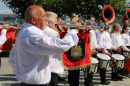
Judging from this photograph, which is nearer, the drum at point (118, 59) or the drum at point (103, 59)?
the drum at point (103, 59)

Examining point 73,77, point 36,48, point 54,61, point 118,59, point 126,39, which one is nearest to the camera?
point 36,48

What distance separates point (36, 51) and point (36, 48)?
33mm

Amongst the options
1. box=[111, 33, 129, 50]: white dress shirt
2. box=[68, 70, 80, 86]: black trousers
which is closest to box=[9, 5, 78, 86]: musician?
box=[68, 70, 80, 86]: black trousers

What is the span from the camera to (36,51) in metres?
1.93

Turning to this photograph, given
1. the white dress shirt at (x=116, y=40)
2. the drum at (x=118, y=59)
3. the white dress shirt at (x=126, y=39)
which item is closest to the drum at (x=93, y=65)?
the drum at (x=118, y=59)

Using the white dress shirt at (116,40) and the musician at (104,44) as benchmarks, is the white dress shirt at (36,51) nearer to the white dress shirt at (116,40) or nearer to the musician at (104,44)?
the musician at (104,44)

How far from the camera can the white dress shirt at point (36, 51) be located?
1.90 metres

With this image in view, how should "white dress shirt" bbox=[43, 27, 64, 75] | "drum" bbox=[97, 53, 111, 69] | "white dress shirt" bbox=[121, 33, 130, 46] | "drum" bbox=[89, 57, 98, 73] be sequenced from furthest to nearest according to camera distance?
"white dress shirt" bbox=[121, 33, 130, 46]
"drum" bbox=[97, 53, 111, 69]
"drum" bbox=[89, 57, 98, 73]
"white dress shirt" bbox=[43, 27, 64, 75]

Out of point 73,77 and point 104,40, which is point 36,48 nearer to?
point 73,77

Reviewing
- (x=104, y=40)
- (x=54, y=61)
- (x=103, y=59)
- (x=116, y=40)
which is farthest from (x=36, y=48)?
(x=116, y=40)

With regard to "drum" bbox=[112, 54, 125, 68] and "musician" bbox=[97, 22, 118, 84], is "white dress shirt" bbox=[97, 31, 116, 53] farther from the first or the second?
"drum" bbox=[112, 54, 125, 68]

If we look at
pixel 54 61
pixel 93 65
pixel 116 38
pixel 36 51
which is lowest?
pixel 93 65

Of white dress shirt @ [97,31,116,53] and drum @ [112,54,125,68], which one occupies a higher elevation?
white dress shirt @ [97,31,116,53]

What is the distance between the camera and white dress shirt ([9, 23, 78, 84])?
1905mm
